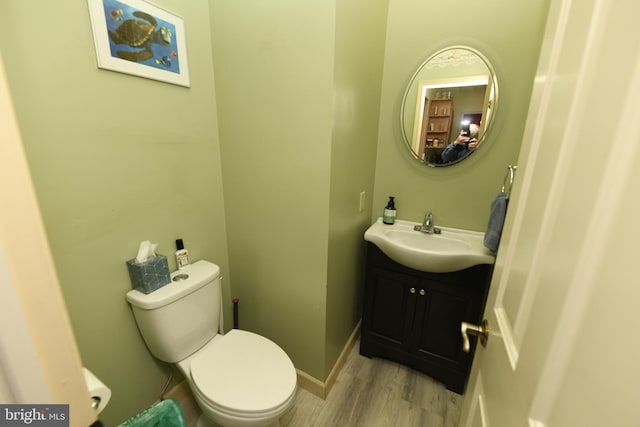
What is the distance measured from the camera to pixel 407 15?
4.83ft

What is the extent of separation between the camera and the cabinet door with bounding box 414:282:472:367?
53.6 inches

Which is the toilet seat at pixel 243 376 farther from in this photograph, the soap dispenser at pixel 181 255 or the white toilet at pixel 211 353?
the soap dispenser at pixel 181 255

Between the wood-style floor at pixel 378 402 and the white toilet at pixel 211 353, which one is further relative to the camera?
the wood-style floor at pixel 378 402

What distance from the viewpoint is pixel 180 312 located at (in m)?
1.13

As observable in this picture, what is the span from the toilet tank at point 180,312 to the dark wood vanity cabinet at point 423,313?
0.89 metres

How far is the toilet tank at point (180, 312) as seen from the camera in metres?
1.07

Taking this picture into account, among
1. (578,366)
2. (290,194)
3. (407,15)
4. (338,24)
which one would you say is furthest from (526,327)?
(407,15)

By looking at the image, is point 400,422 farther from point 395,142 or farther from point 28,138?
point 28,138

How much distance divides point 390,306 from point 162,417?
119 cm

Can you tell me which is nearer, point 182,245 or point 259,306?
point 182,245

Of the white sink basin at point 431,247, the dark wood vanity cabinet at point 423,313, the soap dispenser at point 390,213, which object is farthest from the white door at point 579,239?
the soap dispenser at point 390,213

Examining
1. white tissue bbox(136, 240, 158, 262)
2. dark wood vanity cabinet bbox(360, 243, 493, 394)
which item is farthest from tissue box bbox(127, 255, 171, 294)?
dark wood vanity cabinet bbox(360, 243, 493, 394)

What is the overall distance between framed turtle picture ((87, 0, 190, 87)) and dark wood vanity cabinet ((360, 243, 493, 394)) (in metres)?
1.33

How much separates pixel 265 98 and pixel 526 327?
123 cm
